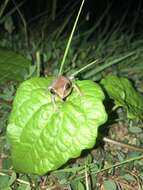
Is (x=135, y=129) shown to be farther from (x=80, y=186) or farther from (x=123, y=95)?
(x=80, y=186)

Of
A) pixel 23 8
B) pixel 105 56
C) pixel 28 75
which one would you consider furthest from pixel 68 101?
pixel 23 8

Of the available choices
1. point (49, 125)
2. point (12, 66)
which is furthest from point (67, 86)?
→ point (12, 66)

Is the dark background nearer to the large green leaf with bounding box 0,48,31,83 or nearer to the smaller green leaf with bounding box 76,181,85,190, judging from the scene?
the large green leaf with bounding box 0,48,31,83

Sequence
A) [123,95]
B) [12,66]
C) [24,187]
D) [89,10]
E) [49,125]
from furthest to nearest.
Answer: [89,10], [12,66], [123,95], [24,187], [49,125]

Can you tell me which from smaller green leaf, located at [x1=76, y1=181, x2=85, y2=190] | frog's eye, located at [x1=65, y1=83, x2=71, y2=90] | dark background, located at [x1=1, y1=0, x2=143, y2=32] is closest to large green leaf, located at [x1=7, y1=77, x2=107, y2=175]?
frog's eye, located at [x1=65, y1=83, x2=71, y2=90]

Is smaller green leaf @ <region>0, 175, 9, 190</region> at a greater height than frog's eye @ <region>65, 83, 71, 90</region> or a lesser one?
lesser

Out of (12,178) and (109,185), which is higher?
(12,178)

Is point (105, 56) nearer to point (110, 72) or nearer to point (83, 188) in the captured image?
point (110, 72)
